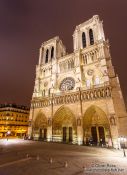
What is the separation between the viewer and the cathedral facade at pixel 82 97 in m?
19.6

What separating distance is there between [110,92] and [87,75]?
6903 mm

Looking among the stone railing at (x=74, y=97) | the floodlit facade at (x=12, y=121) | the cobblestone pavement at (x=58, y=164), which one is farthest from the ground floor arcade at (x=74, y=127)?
the floodlit facade at (x=12, y=121)

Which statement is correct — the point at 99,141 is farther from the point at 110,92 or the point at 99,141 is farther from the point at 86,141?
the point at 110,92

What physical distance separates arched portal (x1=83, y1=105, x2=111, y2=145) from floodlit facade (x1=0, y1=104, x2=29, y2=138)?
3015cm

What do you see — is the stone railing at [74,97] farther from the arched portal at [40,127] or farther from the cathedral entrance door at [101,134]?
the cathedral entrance door at [101,134]

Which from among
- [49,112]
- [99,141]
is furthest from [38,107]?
[99,141]

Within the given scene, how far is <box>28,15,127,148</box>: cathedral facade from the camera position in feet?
64.3

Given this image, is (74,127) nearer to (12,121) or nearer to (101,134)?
(101,134)

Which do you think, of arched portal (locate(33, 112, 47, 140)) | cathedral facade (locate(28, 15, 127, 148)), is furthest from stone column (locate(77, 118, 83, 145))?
arched portal (locate(33, 112, 47, 140))

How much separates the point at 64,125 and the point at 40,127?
580 centimetres

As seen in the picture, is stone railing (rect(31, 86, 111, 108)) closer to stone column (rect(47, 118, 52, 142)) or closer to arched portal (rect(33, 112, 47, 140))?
arched portal (rect(33, 112, 47, 140))

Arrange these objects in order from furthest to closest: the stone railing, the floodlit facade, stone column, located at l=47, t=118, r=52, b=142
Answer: the floodlit facade < stone column, located at l=47, t=118, r=52, b=142 < the stone railing

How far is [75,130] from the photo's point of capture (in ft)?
71.9

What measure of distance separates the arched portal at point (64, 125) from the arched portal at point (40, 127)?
3212 mm
